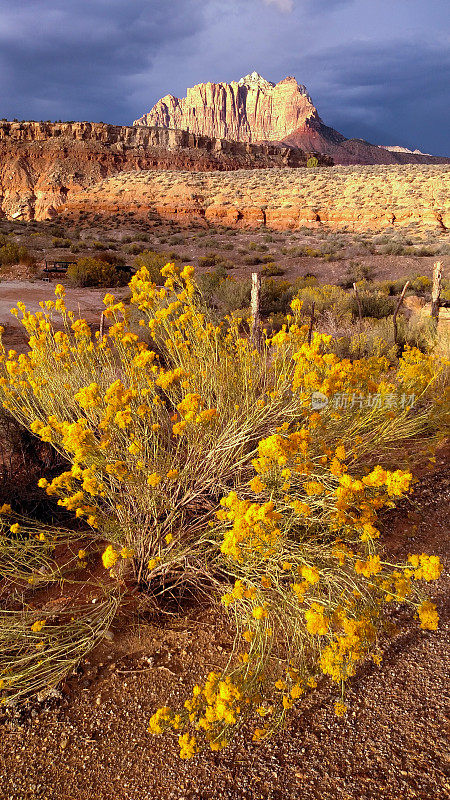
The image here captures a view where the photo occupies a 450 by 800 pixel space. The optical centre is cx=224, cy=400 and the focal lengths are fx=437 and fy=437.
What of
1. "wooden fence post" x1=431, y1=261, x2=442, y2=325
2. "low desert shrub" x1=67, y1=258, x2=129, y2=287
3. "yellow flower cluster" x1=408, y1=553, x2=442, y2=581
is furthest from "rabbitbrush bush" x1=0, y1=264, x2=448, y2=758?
"low desert shrub" x1=67, y1=258, x2=129, y2=287

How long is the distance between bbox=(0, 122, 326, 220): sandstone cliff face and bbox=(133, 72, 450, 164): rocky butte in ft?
271

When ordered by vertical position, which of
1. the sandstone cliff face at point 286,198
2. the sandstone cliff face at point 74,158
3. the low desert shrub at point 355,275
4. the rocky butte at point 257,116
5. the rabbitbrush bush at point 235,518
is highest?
the rocky butte at point 257,116

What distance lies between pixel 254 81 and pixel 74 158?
139493mm

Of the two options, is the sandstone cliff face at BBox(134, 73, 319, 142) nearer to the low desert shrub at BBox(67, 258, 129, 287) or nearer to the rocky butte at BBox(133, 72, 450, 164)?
the rocky butte at BBox(133, 72, 450, 164)

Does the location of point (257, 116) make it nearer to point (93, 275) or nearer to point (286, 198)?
point (286, 198)

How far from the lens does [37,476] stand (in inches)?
172

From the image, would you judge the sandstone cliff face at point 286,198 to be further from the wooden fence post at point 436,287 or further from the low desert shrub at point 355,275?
the wooden fence post at point 436,287

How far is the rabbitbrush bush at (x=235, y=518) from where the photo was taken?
198cm

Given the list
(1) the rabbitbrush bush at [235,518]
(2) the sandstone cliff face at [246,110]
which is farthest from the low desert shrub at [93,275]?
(2) the sandstone cliff face at [246,110]

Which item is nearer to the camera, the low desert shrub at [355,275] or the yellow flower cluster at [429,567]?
the yellow flower cluster at [429,567]

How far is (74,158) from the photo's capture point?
1982 inches

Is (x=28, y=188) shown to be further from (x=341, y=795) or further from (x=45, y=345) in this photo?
(x=341, y=795)

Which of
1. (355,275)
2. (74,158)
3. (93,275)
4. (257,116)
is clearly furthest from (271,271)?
(257,116)

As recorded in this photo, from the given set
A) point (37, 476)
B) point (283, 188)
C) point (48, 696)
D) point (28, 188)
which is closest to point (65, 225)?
point (28, 188)
